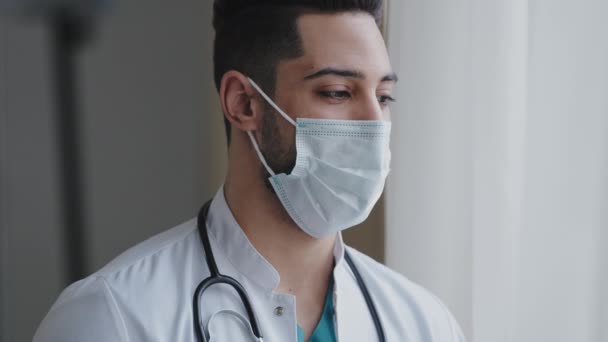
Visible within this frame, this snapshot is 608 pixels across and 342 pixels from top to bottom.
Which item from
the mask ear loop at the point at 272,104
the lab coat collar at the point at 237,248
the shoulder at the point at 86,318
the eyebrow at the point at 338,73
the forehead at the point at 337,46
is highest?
the forehead at the point at 337,46

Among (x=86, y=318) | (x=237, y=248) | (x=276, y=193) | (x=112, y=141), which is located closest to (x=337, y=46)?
(x=276, y=193)

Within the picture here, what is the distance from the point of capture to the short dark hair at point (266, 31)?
1.29m

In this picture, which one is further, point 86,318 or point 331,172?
point 331,172

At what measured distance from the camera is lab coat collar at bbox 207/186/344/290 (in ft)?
4.24

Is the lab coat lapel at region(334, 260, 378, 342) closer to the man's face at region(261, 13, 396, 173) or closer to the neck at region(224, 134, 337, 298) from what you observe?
the neck at region(224, 134, 337, 298)

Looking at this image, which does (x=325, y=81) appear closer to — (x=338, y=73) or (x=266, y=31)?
(x=338, y=73)

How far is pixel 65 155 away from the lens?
1951 mm

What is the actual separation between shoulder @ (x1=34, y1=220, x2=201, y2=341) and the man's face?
26 centimetres

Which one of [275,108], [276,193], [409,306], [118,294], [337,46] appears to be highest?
[337,46]

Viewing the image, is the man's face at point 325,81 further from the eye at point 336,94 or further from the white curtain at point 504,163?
the white curtain at point 504,163

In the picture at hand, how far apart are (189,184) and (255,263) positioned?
99cm

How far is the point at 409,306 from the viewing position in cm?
147

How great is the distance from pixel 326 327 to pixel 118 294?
16.0 inches

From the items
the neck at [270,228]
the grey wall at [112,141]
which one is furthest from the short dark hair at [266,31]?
the grey wall at [112,141]
